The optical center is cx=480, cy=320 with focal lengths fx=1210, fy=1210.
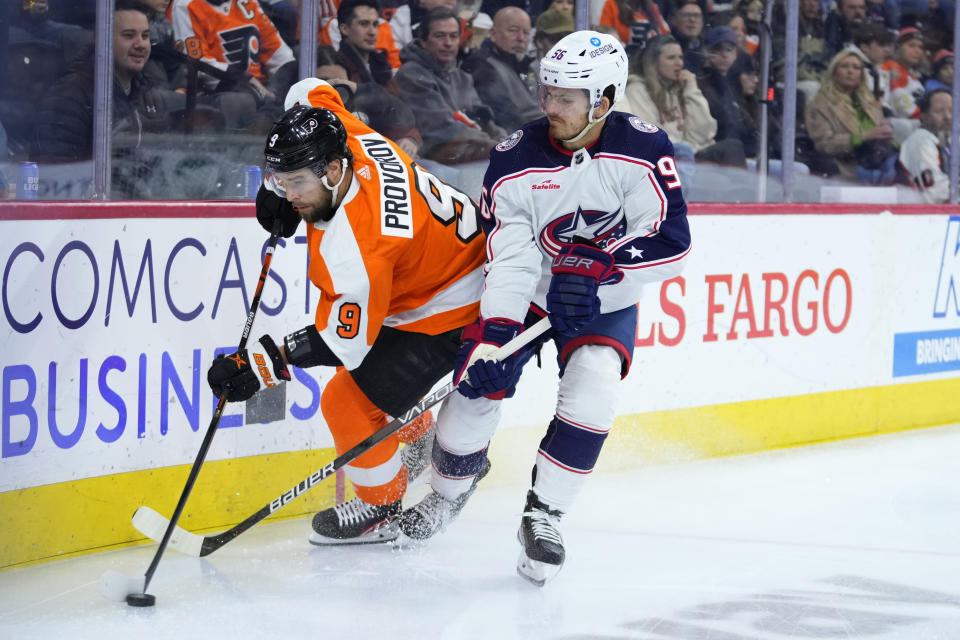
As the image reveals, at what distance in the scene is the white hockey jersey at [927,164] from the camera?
4949 mm

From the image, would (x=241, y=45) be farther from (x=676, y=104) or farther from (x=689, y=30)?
(x=689, y=30)

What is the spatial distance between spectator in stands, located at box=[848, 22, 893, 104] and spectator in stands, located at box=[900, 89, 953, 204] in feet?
0.60

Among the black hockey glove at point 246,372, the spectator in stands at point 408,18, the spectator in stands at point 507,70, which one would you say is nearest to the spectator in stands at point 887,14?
the spectator in stands at point 507,70

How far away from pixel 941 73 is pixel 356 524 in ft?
11.1

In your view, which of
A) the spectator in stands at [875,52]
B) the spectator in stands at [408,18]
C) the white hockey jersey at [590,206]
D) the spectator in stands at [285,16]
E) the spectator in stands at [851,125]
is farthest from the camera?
the spectator in stands at [875,52]

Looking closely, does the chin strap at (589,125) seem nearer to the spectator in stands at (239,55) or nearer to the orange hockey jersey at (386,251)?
the orange hockey jersey at (386,251)

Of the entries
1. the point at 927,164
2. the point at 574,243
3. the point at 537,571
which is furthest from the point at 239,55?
the point at 927,164

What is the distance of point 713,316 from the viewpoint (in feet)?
13.2

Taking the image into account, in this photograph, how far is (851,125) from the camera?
4867 millimetres

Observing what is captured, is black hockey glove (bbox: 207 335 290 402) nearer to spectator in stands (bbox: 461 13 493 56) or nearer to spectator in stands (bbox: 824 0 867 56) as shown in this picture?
spectator in stands (bbox: 461 13 493 56)

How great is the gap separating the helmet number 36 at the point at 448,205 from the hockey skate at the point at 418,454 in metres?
0.59

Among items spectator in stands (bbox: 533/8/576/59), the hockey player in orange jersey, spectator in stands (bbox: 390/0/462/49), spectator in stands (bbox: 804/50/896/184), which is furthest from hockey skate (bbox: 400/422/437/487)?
spectator in stands (bbox: 804/50/896/184)

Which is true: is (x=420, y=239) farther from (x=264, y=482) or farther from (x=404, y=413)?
(x=264, y=482)

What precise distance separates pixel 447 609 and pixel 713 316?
6.11ft
